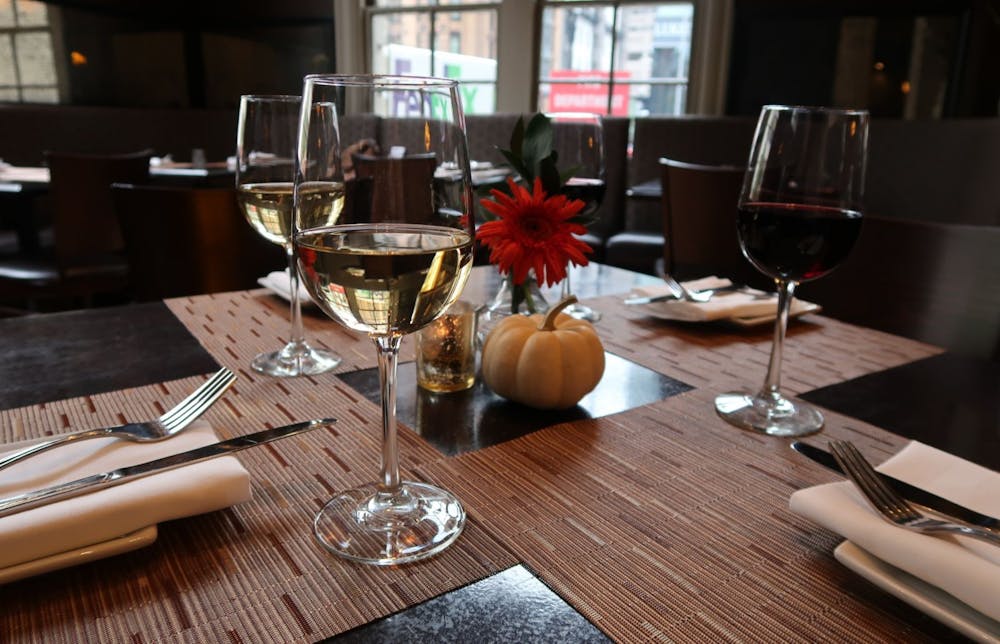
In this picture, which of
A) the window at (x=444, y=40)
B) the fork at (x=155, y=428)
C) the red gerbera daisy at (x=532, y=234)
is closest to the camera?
the fork at (x=155, y=428)

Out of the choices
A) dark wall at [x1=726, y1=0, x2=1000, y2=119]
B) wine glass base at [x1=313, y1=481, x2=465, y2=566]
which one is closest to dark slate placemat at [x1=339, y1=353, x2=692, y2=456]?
wine glass base at [x1=313, y1=481, x2=465, y2=566]

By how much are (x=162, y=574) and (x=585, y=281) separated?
1.04 m

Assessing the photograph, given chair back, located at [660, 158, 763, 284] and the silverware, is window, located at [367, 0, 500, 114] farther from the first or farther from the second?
the silverware

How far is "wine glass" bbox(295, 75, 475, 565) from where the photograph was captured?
0.47 metres

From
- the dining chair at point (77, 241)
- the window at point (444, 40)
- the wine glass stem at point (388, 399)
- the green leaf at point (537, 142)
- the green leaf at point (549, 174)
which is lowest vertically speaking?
the dining chair at point (77, 241)

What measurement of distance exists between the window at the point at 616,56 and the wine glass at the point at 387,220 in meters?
5.20

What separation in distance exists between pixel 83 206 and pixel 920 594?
123 inches

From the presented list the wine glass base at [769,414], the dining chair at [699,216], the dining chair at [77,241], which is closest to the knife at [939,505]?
the wine glass base at [769,414]

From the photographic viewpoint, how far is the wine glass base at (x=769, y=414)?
2.32 ft

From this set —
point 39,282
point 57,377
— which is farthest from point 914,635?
point 39,282

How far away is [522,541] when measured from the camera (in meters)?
0.51

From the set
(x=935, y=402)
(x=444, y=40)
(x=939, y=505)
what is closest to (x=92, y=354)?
(x=939, y=505)

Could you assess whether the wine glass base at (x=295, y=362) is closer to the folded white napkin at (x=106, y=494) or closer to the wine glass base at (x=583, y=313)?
the folded white napkin at (x=106, y=494)

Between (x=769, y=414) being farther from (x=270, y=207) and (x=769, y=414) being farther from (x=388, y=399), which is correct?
(x=270, y=207)
